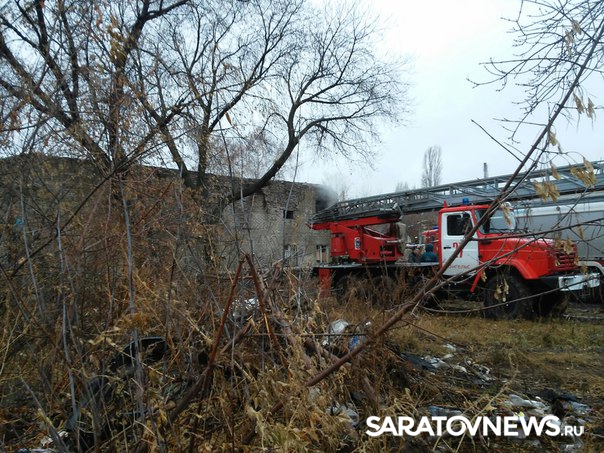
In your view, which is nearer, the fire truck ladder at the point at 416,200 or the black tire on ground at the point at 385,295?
the black tire on ground at the point at 385,295

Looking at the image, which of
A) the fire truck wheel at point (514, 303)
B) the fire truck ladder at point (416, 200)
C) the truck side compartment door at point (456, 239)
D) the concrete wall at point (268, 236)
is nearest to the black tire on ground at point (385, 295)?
the concrete wall at point (268, 236)

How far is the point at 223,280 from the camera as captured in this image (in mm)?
2883

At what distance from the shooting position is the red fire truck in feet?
29.0

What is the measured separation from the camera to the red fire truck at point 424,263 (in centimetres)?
885

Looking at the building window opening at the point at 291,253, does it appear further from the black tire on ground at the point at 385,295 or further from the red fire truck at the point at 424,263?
the red fire truck at the point at 424,263

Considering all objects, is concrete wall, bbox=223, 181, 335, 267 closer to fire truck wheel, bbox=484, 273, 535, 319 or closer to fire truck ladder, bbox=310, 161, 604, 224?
fire truck wheel, bbox=484, 273, 535, 319

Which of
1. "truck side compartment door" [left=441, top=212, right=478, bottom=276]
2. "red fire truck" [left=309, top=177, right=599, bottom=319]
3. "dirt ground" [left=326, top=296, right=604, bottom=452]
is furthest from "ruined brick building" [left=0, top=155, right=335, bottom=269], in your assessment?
"truck side compartment door" [left=441, top=212, right=478, bottom=276]

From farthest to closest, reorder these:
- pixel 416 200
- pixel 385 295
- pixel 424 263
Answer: pixel 416 200
pixel 424 263
pixel 385 295

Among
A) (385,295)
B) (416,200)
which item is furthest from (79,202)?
(416,200)

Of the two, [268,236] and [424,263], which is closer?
[268,236]

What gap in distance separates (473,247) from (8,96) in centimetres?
893

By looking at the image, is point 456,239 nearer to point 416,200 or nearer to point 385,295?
point 416,200

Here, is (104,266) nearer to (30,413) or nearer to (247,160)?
(30,413)

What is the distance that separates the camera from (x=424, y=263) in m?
10.8
